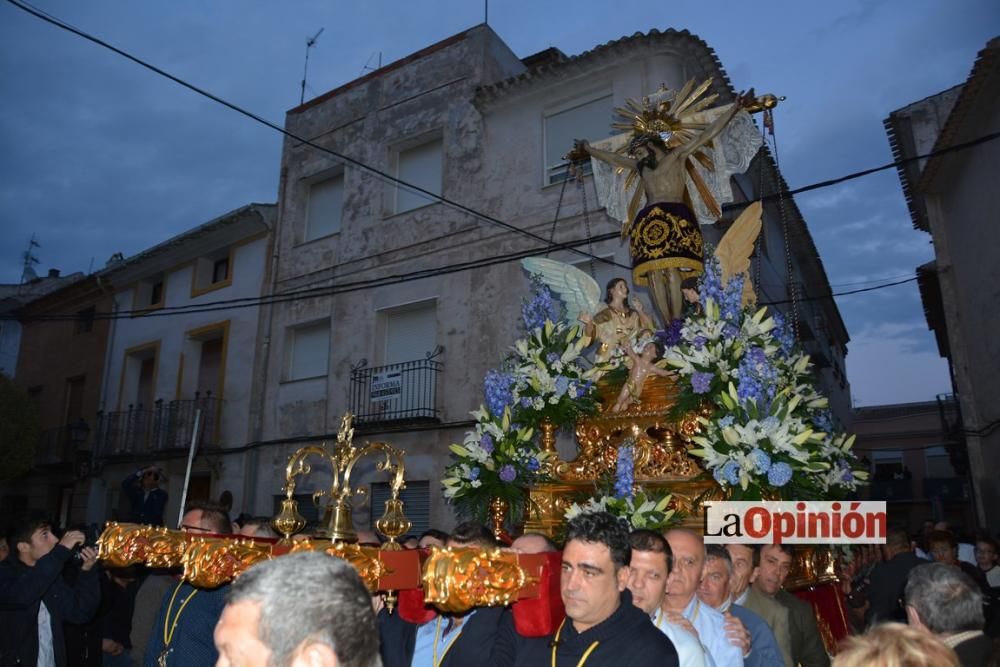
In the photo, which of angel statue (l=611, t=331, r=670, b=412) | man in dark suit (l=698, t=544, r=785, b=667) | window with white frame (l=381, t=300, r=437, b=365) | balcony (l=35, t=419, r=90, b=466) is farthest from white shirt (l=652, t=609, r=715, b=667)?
balcony (l=35, t=419, r=90, b=466)

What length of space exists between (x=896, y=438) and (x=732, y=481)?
118 feet

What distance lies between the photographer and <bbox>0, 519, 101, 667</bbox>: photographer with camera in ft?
15.0

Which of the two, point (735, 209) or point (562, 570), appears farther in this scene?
point (735, 209)

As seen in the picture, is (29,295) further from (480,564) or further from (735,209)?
(480,564)

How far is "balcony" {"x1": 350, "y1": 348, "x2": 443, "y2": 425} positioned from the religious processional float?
19.7ft

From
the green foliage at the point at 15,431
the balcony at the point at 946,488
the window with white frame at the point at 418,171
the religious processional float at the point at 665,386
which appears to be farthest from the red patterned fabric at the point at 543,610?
the balcony at the point at 946,488

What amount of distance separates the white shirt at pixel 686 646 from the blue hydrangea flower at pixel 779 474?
1720 mm

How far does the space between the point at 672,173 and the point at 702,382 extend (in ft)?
7.04

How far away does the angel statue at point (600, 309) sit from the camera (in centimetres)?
635

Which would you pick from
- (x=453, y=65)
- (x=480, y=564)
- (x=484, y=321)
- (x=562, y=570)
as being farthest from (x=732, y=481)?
(x=453, y=65)

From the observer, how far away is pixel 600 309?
22.0ft

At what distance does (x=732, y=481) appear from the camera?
4.93m

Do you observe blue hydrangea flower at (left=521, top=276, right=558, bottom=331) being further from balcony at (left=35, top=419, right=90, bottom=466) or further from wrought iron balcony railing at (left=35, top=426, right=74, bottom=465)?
wrought iron balcony railing at (left=35, top=426, right=74, bottom=465)

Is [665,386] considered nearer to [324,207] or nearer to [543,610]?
[543,610]
